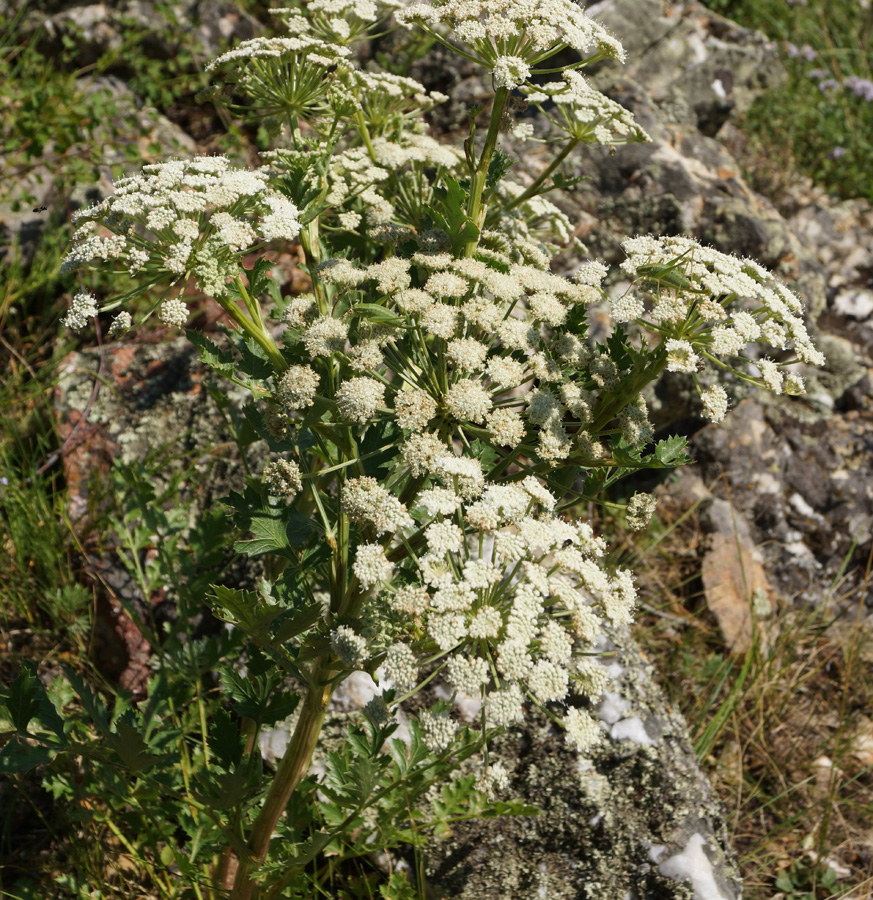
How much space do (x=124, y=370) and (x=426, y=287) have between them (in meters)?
3.22

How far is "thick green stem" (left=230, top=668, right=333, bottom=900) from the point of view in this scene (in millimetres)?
2463

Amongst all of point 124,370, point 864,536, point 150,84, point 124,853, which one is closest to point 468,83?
point 150,84

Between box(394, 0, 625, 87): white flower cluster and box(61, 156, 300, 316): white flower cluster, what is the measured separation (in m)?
0.69

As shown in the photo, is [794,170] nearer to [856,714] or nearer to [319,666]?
[856,714]

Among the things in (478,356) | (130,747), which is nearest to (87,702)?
(130,747)

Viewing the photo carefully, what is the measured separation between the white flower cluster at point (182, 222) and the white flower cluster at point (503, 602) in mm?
795

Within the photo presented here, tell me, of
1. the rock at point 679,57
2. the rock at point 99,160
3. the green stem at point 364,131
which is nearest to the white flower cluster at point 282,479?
the green stem at point 364,131

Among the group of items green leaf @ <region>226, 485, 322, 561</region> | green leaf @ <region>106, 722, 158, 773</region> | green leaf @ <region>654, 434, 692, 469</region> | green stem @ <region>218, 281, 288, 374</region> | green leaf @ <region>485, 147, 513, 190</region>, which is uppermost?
green leaf @ <region>485, 147, 513, 190</region>

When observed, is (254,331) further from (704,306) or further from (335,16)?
(335,16)

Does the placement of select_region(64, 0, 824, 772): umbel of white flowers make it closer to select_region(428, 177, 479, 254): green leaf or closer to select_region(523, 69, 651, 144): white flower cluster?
select_region(428, 177, 479, 254): green leaf

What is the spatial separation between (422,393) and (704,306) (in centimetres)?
78

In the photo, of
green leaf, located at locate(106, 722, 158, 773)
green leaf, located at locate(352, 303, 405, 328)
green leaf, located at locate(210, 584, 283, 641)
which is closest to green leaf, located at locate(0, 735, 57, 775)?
green leaf, located at locate(106, 722, 158, 773)

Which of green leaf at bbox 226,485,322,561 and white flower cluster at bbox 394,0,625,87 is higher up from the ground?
white flower cluster at bbox 394,0,625,87

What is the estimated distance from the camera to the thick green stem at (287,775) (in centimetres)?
246
